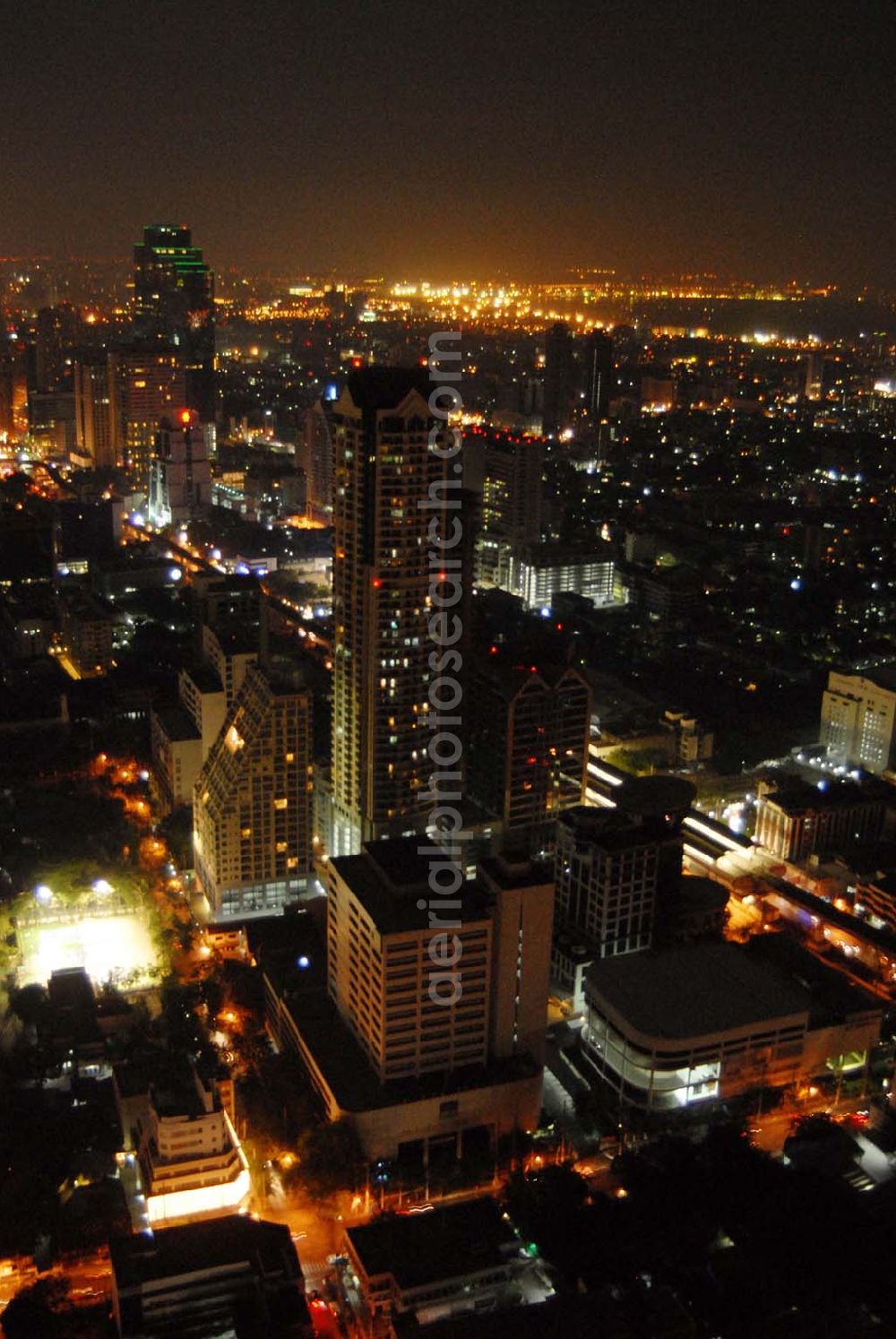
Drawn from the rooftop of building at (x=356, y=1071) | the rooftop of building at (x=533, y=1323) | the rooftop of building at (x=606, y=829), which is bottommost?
the rooftop of building at (x=533, y=1323)

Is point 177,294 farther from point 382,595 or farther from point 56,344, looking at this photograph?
point 382,595

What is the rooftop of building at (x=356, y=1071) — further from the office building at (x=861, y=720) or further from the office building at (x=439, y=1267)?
the office building at (x=861, y=720)

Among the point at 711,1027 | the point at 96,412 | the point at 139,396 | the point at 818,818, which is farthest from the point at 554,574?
the point at 711,1027

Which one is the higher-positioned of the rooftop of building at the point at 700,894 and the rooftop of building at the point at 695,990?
the rooftop of building at the point at 695,990

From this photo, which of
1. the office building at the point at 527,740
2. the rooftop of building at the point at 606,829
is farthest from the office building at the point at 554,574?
the rooftop of building at the point at 606,829

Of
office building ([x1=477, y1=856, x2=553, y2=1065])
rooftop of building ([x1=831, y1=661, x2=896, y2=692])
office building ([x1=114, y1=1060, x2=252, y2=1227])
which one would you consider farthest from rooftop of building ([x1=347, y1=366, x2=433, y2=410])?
rooftop of building ([x1=831, y1=661, x2=896, y2=692])

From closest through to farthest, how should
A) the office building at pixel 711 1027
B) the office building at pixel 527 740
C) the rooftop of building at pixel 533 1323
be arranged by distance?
the rooftop of building at pixel 533 1323, the office building at pixel 711 1027, the office building at pixel 527 740
